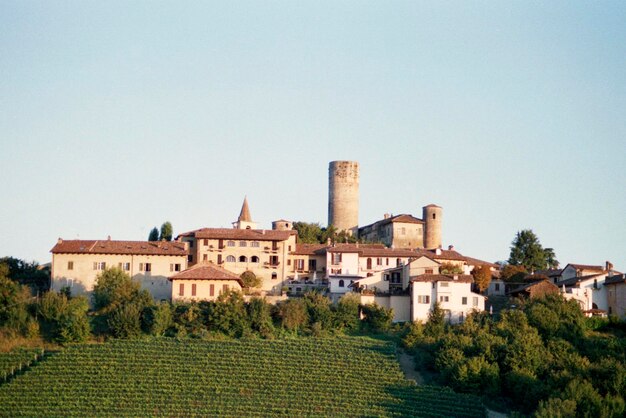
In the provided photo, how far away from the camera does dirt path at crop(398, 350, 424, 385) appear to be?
5188 cm

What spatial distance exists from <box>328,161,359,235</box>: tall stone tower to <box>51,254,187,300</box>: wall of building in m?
25.6

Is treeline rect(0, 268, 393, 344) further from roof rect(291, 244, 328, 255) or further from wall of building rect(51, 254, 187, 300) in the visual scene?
roof rect(291, 244, 328, 255)

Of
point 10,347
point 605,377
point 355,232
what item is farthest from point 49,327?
point 355,232

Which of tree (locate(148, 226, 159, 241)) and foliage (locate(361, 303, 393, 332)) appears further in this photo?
tree (locate(148, 226, 159, 241))

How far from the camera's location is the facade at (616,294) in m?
58.6

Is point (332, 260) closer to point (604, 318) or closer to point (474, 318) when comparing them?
point (474, 318)

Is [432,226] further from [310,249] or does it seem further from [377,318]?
[377,318]

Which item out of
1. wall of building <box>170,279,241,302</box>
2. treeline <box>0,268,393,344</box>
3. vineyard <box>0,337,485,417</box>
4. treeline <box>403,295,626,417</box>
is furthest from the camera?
wall of building <box>170,279,241,302</box>

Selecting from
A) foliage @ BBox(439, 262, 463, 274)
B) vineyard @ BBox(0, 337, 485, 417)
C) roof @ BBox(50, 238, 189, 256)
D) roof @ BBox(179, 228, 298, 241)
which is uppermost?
roof @ BBox(179, 228, 298, 241)

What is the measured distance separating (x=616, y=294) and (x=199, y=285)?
23768mm

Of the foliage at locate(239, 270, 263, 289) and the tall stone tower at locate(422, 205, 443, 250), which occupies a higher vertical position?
the tall stone tower at locate(422, 205, 443, 250)

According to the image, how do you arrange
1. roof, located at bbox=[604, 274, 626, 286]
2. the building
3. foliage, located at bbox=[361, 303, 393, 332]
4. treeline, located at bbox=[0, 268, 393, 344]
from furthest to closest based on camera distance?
the building
roof, located at bbox=[604, 274, 626, 286]
foliage, located at bbox=[361, 303, 393, 332]
treeline, located at bbox=[0, 268, 393, 344]

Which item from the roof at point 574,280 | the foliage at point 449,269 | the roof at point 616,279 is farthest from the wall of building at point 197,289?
the roof at point 616,279

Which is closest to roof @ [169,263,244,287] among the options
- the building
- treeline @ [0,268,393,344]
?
treeline @ [0,268,393,344]
